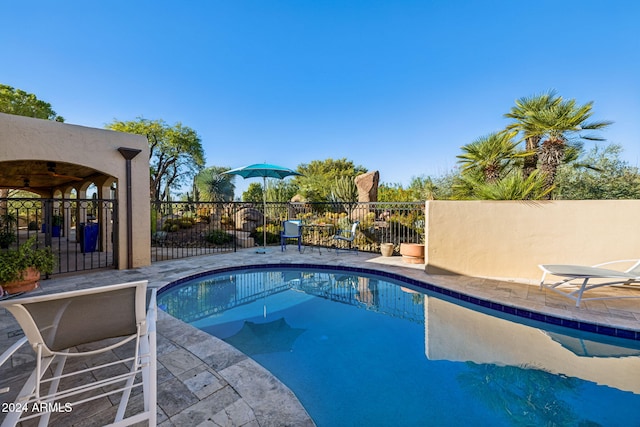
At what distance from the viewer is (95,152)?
17.9ft

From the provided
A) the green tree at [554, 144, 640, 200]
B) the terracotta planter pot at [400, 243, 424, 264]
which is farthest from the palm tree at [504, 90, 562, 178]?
the terracotta planter pot at [400, 243, 424, 264]

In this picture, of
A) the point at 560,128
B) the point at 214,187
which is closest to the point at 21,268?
the point at 560,128

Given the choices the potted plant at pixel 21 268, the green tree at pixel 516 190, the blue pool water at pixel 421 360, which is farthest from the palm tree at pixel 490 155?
the potted plant at pixel 21 268

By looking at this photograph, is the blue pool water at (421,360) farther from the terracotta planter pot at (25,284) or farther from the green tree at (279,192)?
the green tree at (279,192)

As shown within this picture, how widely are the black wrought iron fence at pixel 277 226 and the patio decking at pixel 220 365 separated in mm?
3150

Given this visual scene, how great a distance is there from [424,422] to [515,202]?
4835 millimetres

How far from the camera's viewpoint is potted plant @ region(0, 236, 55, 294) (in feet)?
13.6

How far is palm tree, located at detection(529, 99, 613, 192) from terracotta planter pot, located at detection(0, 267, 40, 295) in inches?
471

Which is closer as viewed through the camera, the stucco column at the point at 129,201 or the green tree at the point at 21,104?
the stucco column at the point at 129,201

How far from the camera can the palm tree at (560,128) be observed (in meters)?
7.88

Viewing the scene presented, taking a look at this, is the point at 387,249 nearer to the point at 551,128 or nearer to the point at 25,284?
the point at 551,128

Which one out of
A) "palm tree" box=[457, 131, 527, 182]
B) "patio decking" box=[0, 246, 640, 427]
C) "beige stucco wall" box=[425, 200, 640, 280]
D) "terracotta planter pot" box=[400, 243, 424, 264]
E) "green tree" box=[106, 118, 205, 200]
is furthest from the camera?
"green tree" box=[106, 118, 205, 200]

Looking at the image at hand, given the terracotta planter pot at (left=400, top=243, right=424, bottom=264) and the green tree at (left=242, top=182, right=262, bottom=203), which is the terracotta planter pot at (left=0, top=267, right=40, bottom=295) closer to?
the terracotta planter pot at (left=400, top=243, right=424, bottom=264)

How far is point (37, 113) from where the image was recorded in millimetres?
14906
